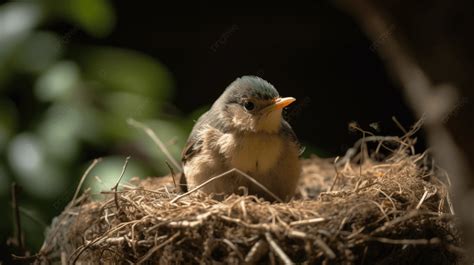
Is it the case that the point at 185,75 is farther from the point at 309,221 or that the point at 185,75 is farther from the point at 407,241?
the point at 407,241

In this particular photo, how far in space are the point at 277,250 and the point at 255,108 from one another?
1.21 m

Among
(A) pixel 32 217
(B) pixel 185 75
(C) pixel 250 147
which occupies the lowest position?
(A) pixel 32 217

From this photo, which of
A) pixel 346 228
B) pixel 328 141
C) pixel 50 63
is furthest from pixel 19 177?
pixel 328 141

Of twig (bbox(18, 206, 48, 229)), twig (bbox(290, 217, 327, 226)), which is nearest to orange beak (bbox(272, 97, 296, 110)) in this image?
twig (bbox(290, 217, 327, 226))

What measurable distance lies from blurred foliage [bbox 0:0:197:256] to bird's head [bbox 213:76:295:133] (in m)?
1.18

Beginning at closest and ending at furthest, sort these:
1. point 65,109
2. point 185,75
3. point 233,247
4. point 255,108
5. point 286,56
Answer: point 233,247 → point 255,108 → point 65,109 → point 286,56 → point 185,75

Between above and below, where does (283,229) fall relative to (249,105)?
below

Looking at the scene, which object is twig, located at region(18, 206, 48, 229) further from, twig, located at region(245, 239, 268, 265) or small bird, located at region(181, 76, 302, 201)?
twig, located at region(245, 239, 268, 265)

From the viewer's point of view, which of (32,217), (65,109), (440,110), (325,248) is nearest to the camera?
(440,110)

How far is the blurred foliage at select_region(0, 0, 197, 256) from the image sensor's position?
4281 millimetres

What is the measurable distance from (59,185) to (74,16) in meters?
1.25

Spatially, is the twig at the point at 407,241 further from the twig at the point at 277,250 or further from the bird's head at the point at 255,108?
the bird's head at the point at 255,108

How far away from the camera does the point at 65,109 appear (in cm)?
438

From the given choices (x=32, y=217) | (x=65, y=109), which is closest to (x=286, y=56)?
(x=65, y=109)
